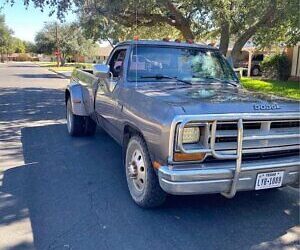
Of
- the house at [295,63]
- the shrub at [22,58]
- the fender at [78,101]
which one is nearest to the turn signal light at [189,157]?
the fender at [78,101]

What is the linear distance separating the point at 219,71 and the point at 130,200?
7.80 feet

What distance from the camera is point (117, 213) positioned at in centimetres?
421

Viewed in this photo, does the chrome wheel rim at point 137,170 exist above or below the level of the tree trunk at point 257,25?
below

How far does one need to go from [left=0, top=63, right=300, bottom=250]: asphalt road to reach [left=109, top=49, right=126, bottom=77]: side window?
1469mm

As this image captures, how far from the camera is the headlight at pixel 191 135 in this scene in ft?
11.6

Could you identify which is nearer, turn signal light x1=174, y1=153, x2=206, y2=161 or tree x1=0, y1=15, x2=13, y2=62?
turn signal light x1=174, y1=153, x2=206, y2=161

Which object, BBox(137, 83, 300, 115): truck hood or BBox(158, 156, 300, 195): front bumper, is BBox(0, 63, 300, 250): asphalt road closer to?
BBox(158, 156, 300, 195): front bumper

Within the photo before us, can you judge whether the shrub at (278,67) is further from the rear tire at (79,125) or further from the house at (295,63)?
the rear tire at (79,125)

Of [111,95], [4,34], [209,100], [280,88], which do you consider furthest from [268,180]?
[4,34]

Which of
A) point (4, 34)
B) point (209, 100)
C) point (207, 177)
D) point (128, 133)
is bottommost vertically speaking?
point (207, 177)

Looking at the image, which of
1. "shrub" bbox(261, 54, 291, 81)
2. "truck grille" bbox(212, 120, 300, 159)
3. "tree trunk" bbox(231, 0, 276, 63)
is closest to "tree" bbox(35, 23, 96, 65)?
"shrub" bbox(261, 54, 291, 81)

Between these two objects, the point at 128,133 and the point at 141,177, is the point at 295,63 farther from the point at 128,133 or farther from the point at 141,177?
the point at 141,177

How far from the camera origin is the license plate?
12.3ft

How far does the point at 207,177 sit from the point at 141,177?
102 cm
